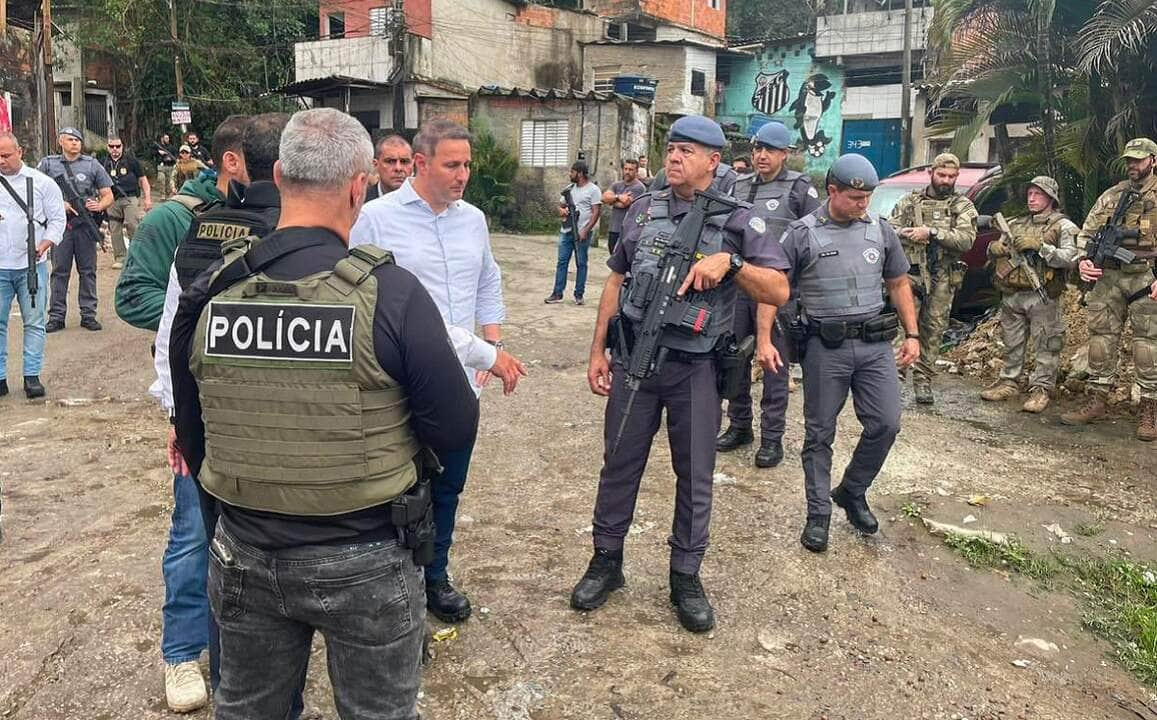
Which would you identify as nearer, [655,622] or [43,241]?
[655,622]

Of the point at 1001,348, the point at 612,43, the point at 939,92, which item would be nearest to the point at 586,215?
the point at 939,92

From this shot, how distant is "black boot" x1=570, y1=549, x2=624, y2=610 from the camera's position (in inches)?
133

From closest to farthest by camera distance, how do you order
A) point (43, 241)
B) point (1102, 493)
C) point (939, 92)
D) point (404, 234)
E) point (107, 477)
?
point (404, 234) → point (107, 477) → point (1102, 493) → point (43, 241) → point (939, 92)

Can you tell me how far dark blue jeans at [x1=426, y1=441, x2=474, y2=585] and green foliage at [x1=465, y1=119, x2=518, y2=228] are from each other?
1779cm

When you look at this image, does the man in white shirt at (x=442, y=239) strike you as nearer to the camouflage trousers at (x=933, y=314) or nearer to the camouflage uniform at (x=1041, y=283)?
the camouflage trousers at (x=933, y=314)

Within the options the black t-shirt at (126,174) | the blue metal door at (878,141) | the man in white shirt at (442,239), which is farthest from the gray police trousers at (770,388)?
the blue metal door at (878,141)

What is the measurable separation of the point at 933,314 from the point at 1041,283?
0.81 meters

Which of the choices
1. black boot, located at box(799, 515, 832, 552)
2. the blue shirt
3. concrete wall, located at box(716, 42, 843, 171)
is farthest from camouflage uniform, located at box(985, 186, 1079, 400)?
concrete wall, located at box(716, 42, 843, 171)

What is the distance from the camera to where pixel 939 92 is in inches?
337

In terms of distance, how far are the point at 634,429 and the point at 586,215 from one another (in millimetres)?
7456

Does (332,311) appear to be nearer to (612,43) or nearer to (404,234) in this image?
(404,234)

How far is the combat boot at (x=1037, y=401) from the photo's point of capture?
655 cm

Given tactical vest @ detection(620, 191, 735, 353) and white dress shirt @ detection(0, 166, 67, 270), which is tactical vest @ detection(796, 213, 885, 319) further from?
white dress shirt @ detection(0, 166, 67, 270)

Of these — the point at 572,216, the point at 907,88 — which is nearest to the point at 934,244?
the point at 572,216
